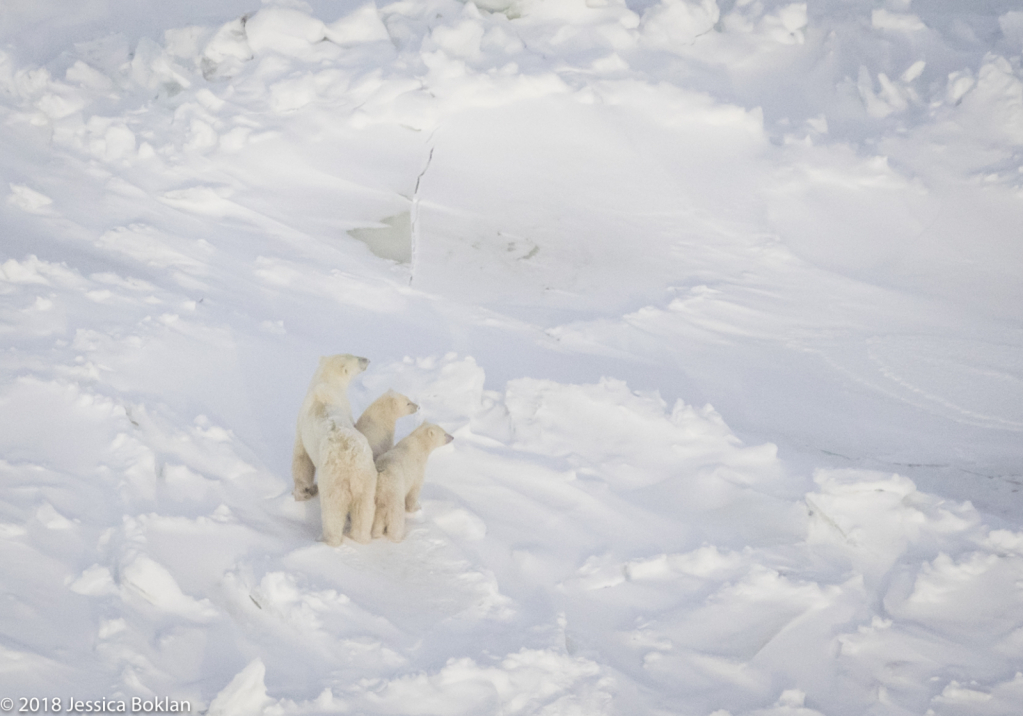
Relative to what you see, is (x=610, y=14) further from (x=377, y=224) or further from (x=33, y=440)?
(x=33, y=440)

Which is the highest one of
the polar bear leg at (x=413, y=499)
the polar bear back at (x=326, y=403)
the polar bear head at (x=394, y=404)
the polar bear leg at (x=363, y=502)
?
the polar bear back at (x=326, y=403)

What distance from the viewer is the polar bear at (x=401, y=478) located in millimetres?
3955

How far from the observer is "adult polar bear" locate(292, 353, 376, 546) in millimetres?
3787

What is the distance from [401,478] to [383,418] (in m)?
0.51

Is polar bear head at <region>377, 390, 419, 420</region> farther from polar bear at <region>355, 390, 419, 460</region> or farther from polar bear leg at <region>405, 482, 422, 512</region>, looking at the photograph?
polar bear leg at <region>405, 482, 422, 512</region>

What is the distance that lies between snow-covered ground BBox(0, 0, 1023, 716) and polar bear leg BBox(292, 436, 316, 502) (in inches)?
3.5

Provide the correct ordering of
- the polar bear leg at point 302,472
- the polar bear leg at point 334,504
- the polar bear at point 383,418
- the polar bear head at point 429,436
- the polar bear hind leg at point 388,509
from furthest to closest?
the polar bear at point 383,418 → the polar bear head at point 429,436 → the polar bear leg at point 302,472 → the polar bear hind leg at point 388,509 → the polar bear leg at point 334,504

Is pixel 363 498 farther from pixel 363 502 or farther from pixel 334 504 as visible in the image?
pixel 334 504

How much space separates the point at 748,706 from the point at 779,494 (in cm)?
146

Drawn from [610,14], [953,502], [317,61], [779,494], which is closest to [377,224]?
[317,61]

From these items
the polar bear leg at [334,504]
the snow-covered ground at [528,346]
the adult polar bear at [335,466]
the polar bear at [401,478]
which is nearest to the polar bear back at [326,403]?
the adult polar bear at [335,466]

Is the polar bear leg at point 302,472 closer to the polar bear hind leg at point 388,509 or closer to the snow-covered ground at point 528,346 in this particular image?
the snow-covered ground at point 528,346

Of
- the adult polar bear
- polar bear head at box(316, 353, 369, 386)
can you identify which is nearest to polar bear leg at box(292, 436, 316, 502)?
the adult polar bear

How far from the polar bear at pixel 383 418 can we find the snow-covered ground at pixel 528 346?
352 mm
